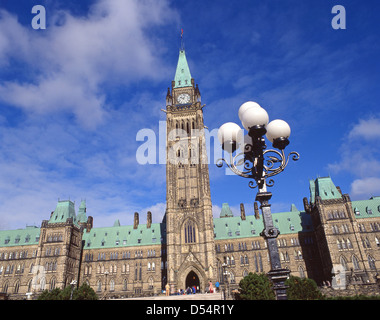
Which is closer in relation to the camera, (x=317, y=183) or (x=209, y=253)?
(x=209, y=253)

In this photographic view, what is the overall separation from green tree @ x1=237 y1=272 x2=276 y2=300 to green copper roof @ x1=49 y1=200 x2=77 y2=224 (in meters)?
53.7

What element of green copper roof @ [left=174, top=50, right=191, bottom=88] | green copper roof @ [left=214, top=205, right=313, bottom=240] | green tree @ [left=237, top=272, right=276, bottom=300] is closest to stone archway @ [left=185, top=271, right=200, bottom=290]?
green copper roof @ [left=214, top=205, right=313, bottom=240]

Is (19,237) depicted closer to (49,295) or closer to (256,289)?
(49,295)

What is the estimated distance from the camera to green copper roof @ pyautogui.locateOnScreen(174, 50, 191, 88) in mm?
76750

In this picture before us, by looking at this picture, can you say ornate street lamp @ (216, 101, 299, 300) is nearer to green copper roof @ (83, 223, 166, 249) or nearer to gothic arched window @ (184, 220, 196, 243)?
gothic arched window @ (184, 220, 196, 243)

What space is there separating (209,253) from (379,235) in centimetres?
3647

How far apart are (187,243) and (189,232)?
228 cm

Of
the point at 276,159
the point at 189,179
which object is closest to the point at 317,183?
the point at 189,179

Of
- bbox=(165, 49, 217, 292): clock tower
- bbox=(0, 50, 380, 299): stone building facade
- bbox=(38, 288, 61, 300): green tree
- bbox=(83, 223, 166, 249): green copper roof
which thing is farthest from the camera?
bbox=(83, 223, 166, 249): green copper roof
